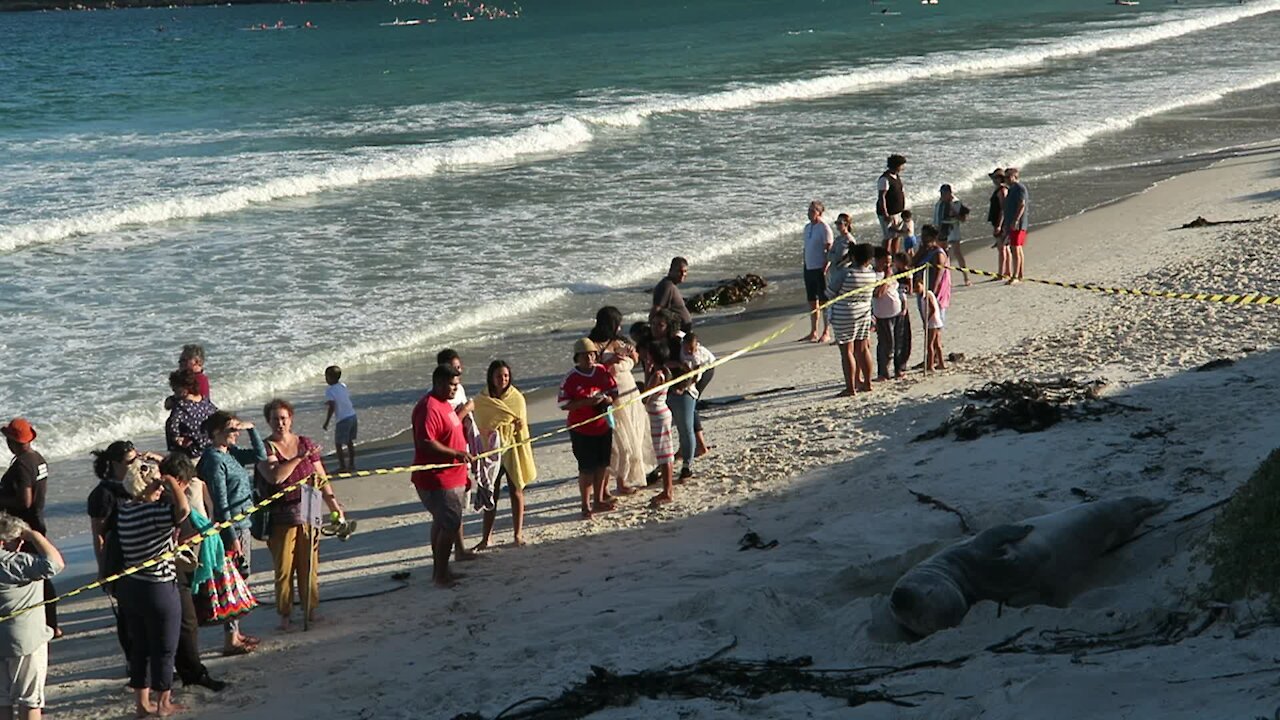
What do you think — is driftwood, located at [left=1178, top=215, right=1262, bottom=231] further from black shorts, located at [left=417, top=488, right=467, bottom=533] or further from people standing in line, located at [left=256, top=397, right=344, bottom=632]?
people standing in line, located at [left=256, top=397, right=344, bottom=632]

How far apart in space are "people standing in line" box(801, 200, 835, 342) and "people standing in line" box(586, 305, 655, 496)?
4.01 m

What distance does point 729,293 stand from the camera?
660 inches

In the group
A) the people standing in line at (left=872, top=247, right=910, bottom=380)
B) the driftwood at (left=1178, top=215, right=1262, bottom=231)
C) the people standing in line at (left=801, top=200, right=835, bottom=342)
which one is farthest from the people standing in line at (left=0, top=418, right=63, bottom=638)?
the driftwood at (left=1178, top=215, right=1262, bottom=231)

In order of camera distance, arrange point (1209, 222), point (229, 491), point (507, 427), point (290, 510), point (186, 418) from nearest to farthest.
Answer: point (229, 491), point (290, 510), point (186, 418), point (507, 427), point (1209, 222)

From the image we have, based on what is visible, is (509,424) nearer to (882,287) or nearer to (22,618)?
(22,618)

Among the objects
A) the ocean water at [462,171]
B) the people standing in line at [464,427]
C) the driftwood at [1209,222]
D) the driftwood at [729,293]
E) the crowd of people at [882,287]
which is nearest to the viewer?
the people standing in line at [464,427]

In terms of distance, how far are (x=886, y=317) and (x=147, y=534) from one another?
23.7 ft

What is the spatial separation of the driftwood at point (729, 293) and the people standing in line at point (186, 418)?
26.6ft

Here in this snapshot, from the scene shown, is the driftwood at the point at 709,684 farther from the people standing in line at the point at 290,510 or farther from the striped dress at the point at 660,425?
the striped dress at the point at 660,425

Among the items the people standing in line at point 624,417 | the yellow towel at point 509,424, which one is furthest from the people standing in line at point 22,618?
the people standing in line at point 624,417

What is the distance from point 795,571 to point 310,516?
293 centimetres

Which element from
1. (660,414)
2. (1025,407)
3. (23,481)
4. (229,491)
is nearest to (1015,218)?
(1025,407)

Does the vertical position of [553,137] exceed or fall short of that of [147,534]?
it exceeds it

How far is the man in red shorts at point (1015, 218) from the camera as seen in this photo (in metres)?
15.8
